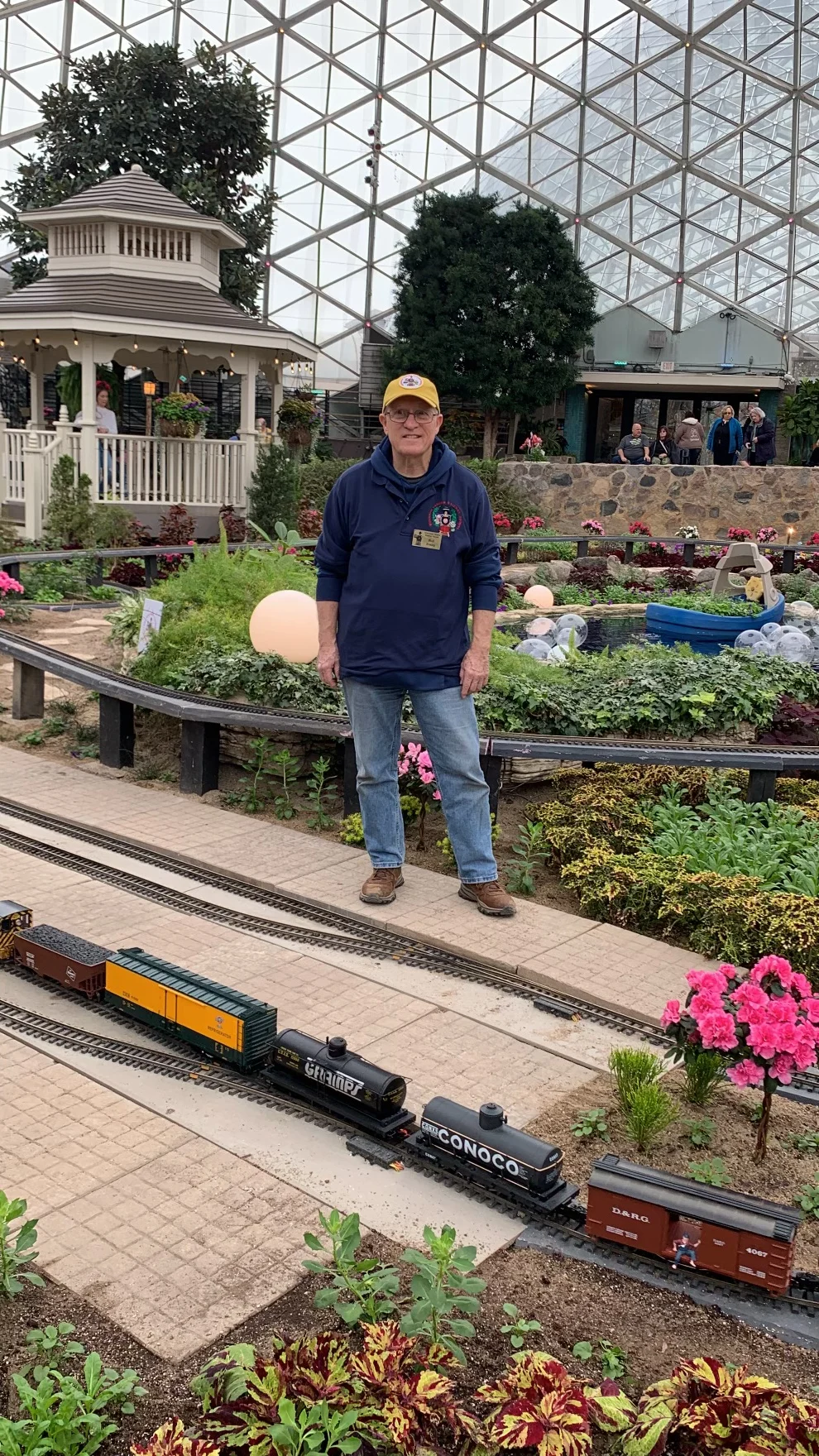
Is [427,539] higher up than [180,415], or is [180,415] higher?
[180,415]

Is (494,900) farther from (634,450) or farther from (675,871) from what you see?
(634,450)

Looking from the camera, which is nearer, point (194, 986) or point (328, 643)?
point (194, 986)

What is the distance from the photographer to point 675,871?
582cm

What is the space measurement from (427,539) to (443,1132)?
98.0 inches

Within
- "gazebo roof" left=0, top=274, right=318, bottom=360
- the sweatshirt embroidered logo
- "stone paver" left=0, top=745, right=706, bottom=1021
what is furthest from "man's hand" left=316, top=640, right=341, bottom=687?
"gazebo roof" left=0, top=274, right=318, bottom=360

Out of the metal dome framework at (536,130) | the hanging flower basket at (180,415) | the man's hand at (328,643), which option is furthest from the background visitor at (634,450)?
the man's hand at (328,643)

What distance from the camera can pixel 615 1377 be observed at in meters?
2.86

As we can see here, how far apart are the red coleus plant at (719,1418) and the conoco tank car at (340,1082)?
4.07 ft

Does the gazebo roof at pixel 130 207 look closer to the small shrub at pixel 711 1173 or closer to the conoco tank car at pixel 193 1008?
the conoco tank car at pixel 193 1008

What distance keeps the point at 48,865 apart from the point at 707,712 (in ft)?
13.8

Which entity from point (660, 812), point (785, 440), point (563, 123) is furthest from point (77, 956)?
point (563, 123)

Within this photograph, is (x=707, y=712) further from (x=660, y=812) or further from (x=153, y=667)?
(x=153, y=667)

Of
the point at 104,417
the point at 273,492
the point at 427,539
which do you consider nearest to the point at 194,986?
the point at 427,539

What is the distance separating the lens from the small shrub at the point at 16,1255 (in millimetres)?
3010
